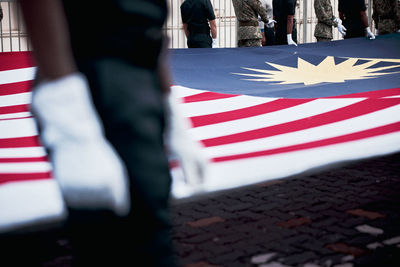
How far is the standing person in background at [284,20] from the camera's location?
6258mm

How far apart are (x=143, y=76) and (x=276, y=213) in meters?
2.10

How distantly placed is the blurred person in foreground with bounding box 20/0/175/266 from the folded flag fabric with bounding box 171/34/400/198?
257 millimetres

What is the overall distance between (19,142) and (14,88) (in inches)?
43.9

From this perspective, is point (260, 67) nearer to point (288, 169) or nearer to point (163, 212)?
point (288, 169)

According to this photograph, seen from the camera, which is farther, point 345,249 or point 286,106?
point 286,106

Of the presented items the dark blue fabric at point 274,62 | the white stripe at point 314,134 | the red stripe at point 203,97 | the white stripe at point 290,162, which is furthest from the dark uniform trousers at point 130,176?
the dark blue fabric at point 274,62

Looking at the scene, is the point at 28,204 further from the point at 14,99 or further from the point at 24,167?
the point at 14,99

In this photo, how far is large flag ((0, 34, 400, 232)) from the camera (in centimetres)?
176

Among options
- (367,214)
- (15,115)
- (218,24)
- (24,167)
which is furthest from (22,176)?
(218,24)

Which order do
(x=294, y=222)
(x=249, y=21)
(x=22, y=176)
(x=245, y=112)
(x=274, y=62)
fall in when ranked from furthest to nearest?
(x=249, y=21), (x=274, y=62), (x=245, y=112), (x=294, y=222), (x=22, y=176)

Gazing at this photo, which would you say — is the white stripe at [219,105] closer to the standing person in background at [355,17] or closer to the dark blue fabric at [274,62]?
the dark blue fabric at [274,62]

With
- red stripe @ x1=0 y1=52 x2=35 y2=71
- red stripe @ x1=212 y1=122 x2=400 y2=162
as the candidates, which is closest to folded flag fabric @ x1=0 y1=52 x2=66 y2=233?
red stripe @ x1=0 y1=52 x2=35 y2=71

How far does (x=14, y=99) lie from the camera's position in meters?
3.29

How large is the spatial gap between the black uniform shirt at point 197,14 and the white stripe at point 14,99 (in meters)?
2.87
